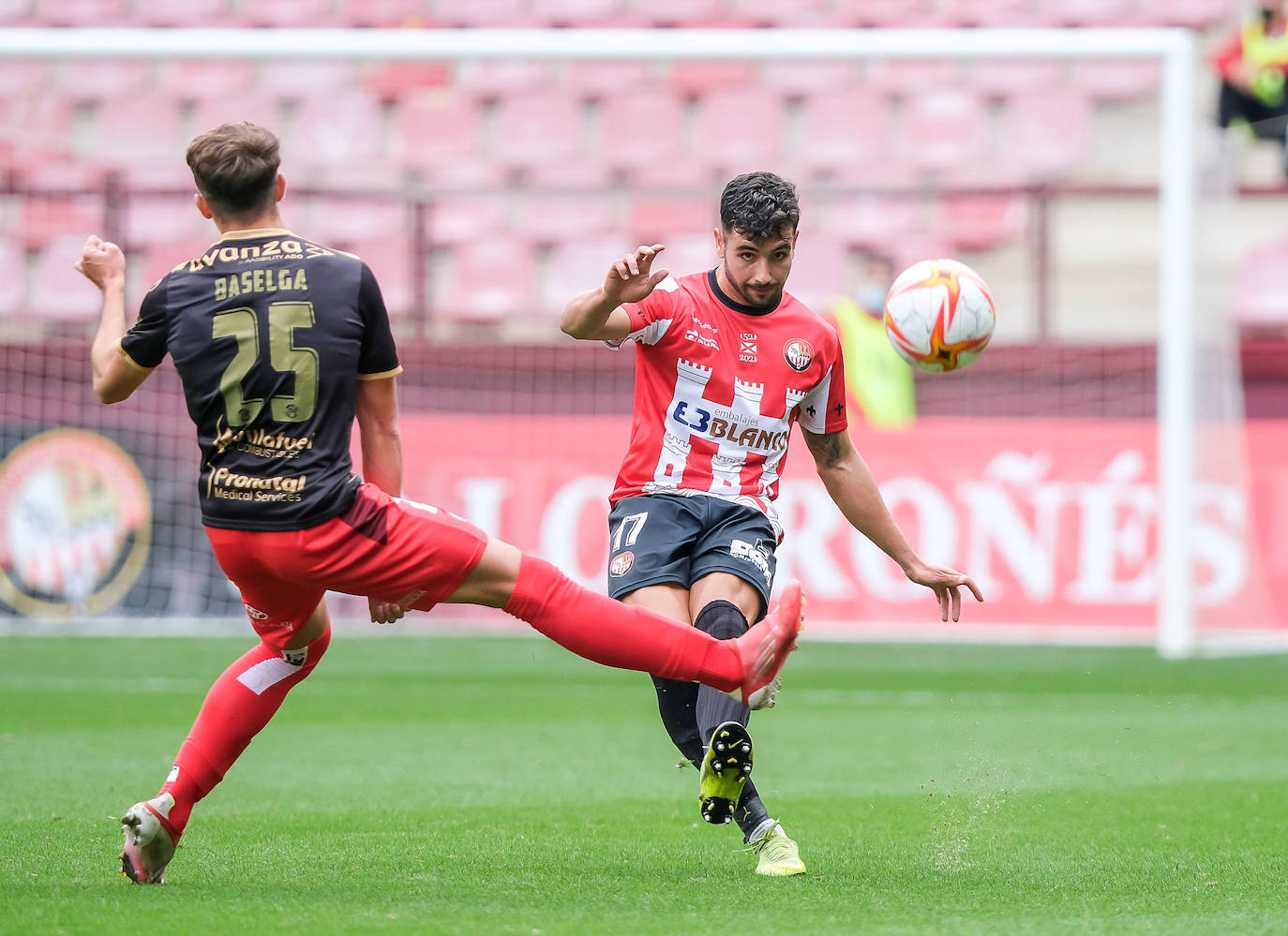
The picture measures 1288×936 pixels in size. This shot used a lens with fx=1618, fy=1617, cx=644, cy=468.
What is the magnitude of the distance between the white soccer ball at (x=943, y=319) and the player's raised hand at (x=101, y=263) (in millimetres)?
2320

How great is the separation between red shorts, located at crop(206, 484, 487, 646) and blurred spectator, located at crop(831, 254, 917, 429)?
9.05 m

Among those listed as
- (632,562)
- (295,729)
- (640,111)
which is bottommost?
(295,729)

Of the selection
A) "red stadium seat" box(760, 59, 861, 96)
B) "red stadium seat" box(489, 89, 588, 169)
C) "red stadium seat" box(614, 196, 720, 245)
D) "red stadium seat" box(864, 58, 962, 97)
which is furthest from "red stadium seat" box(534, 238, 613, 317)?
"red stadium seat" box(864, 58, 962, 97)

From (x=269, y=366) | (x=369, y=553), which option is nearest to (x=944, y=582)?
(x=369, y=553)

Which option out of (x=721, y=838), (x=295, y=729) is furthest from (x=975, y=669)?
(x=721, y=838)

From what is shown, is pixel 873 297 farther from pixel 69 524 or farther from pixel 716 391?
pixel 716 391

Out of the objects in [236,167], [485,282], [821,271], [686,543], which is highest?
[821,271]

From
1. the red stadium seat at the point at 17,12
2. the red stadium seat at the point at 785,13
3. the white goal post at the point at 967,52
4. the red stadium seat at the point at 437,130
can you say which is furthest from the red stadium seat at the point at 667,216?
the red stadium seat at the point at 17,12

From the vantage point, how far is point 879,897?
4.08 metres

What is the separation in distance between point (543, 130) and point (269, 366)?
11425 millimetres

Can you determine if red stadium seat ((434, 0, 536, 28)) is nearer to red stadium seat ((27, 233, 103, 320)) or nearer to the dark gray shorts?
red stadium seat ((27, 233, 103, 320))

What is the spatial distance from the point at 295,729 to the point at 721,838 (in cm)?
334

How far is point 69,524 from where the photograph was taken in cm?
1226

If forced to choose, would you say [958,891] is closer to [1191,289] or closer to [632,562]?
[632,562]
